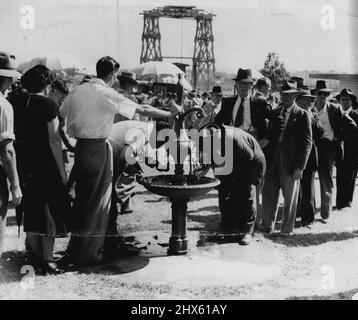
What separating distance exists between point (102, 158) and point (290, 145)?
272 cm

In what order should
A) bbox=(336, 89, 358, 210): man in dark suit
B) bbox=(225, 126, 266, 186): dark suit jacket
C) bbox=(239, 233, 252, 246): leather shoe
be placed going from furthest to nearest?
bbox=(336, 89, 358, 210): man in dark suit, bbox=(239, 233, 252, 246): leather shoe, bbox=(225, 126, 266, 186): dark suit jacket

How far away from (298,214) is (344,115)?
177 cm

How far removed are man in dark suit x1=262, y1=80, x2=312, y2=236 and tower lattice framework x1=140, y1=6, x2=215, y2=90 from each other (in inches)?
59.3

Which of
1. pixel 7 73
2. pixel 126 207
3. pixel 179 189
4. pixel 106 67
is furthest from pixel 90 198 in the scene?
pixel 126 207

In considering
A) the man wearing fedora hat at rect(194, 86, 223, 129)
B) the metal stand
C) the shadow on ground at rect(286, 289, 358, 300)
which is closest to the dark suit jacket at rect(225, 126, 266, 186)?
the metal stand

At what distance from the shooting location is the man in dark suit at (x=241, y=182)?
231 inches

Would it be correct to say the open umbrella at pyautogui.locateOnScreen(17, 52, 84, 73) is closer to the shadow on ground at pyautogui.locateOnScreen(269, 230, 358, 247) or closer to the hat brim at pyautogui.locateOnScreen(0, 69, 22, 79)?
the hat brim at pyautogui.locateOnScreen(0, 69, 22, 79)

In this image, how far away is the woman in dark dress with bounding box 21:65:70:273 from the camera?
5055mm

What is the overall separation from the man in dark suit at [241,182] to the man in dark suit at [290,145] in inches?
24.1

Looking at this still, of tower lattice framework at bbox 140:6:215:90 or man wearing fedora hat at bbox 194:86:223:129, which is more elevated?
tower lattice framework at bbox 140:6:215:90

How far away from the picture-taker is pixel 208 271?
521 cm

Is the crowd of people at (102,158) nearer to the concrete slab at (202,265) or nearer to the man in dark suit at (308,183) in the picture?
the man in dark suit at (308,183)

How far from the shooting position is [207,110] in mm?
12305
